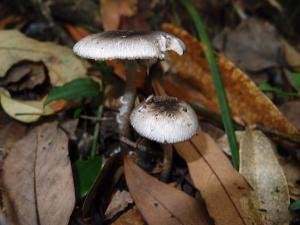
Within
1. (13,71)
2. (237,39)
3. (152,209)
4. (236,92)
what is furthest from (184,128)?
(237,39)

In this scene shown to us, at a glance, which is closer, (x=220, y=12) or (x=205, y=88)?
(x=205, y=88)

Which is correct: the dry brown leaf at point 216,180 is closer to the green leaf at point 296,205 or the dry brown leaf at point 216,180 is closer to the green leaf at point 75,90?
the green leaf at point 296,205

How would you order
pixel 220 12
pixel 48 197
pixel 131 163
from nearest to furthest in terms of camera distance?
pixel 48 197, pixel 131 163, pixel 220 12

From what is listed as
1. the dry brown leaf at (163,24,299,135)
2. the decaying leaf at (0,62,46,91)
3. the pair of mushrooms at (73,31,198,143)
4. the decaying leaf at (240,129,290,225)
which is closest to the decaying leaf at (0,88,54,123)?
the decaying leaf at (0,62,46,91)

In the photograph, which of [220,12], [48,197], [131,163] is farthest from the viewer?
[220,12]

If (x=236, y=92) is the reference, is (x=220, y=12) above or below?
above

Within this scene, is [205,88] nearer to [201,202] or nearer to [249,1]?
[201,202]

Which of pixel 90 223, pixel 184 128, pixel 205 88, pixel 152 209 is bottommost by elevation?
pixel 90 223
